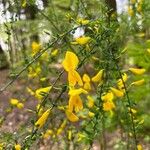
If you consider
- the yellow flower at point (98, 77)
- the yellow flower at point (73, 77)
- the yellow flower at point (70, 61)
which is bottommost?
the yellow flower at point (98, 77)

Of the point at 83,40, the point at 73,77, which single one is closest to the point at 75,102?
the point at 73,77

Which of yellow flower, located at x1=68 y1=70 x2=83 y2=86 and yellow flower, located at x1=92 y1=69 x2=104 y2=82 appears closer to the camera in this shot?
yellow flower, located at x1=68 y1=70 x2=83 y2=86

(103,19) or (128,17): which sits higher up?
(103,19)

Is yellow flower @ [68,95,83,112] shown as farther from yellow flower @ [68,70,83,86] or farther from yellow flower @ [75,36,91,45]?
yellow flower @ [75,36,91,45]

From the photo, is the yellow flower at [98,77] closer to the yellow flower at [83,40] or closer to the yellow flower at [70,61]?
the yellow flower at [83,40]

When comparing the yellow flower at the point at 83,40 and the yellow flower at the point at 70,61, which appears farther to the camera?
the yellow flower at the point at 83,40

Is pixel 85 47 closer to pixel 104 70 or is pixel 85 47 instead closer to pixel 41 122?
pixel 104 70

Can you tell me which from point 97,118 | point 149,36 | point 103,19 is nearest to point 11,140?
point 97,118

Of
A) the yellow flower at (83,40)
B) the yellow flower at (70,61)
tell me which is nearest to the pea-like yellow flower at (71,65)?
the yellow flower at (70,61)

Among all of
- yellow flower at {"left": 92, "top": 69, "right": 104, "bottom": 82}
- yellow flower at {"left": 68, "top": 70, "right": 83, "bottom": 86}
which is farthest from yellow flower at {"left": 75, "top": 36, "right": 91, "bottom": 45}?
yellow flower at {"left": 68, "top": 70, "right": 83, "bottom": 86}

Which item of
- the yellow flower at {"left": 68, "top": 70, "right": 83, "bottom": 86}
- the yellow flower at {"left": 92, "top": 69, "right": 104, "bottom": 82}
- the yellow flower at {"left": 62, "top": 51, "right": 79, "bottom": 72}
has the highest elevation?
the yellow flower at {"left": 62, "top": 51, "right": 79, "bottom": 72}

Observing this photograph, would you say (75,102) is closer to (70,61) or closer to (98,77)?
(70,61)
